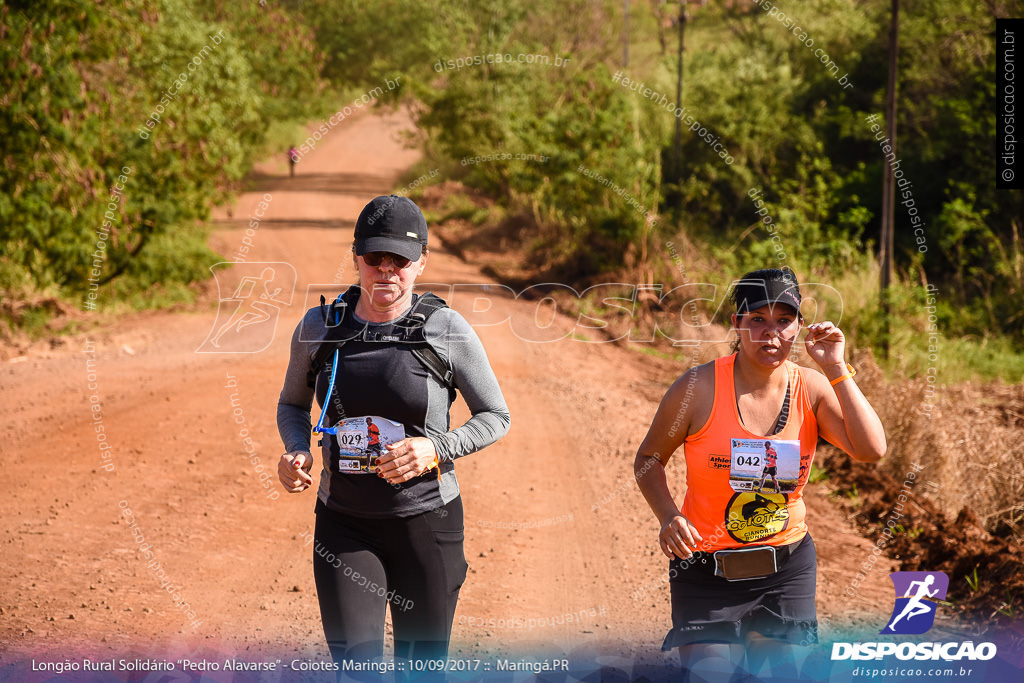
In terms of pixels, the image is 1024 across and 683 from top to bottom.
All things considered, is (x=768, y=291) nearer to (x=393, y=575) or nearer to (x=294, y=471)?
(x=393, y=575)

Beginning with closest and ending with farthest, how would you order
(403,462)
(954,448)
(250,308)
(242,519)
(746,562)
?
(403,462)
(746,562)
(242,519)
(954,448)
(250,308)

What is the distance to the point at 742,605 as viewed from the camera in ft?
9.68

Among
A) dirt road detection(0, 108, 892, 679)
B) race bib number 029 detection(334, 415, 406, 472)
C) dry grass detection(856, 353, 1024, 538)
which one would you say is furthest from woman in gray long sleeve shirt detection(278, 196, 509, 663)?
dry grass detection(856, 353, 1024, 538)

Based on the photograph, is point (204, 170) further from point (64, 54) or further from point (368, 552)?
point (368, 552)

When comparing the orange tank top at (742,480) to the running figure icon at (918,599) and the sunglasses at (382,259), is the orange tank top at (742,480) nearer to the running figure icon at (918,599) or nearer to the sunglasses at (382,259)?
the sunglasses at (382,259)

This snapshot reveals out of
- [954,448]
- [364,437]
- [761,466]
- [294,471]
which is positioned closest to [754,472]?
[761,466]

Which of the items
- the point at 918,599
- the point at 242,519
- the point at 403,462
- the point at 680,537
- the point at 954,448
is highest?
the point at 403,462

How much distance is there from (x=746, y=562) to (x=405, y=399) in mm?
1235

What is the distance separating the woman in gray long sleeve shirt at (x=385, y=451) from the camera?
2.86 metres

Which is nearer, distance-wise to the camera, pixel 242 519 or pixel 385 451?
pixel 385 451

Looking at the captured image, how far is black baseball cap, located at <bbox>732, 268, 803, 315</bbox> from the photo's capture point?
3008mm

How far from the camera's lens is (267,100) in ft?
78.0

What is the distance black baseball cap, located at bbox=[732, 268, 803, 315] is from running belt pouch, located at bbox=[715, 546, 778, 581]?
0.80 meters

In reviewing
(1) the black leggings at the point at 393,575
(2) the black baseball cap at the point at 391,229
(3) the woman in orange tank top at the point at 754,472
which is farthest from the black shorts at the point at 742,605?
(2) the black baseball cap at the point at 391,229
